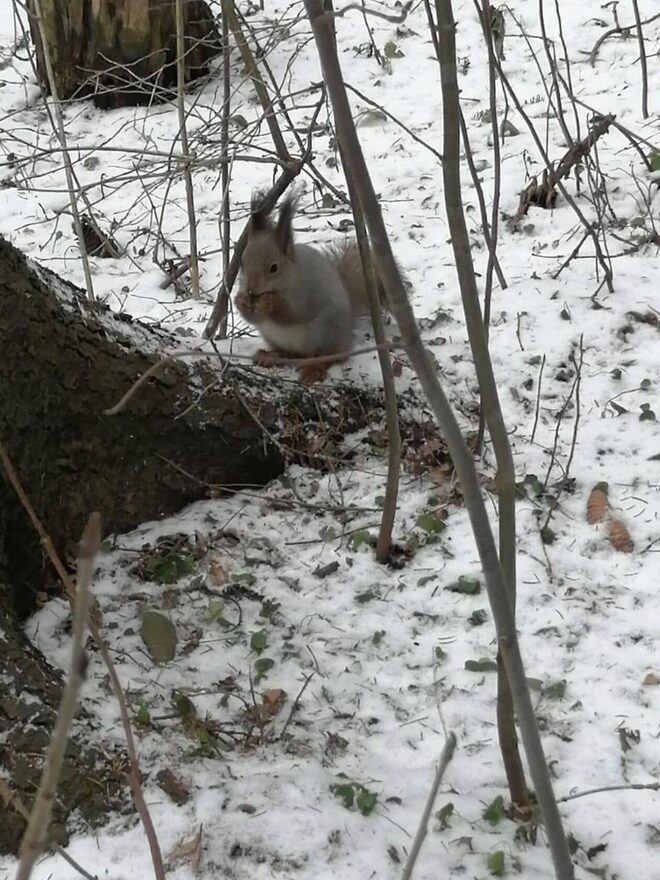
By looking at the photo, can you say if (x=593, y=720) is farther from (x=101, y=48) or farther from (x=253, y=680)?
(x=101, y=48)

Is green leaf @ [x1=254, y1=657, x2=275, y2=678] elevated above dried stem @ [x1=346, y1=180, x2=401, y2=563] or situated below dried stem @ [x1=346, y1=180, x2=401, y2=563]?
below

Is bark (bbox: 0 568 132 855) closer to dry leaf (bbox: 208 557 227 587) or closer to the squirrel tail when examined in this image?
dry leaf (bbox: 208 557 227 587)

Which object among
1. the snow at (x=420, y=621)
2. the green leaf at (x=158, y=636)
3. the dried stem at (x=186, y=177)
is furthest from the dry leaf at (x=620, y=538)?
the dried stem at (x=186, y=177)

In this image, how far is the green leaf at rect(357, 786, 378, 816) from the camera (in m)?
1.80

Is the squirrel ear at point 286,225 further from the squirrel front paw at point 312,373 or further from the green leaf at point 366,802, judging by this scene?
the green leaf at point 366,802

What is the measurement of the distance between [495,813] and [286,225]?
1892mm

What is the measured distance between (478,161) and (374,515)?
7.61ft

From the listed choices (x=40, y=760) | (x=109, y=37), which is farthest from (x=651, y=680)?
(x=109, y=37)

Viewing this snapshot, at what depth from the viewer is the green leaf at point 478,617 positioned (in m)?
Result: 2.29

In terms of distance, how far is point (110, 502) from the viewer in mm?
2506

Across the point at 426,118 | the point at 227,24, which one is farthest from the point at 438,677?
the point at 426,118

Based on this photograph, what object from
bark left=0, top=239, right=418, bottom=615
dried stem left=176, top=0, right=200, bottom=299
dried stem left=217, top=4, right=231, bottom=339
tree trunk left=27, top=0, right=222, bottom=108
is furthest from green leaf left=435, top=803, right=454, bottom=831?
tree trunk left=27, top=0, right=222, bottom=108

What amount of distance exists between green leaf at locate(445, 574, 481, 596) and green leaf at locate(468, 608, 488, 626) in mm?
60

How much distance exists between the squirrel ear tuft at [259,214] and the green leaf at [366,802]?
170 centimetres
